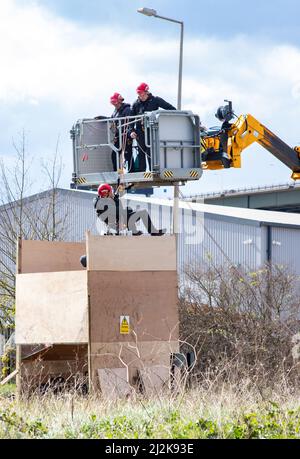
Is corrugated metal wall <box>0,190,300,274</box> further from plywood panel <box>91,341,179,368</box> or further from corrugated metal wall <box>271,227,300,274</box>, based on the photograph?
plywood panel <box>91,341,179,368</box>

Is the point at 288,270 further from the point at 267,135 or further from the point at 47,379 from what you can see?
the point at 47,379

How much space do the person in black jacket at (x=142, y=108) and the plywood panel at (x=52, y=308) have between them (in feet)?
10.4

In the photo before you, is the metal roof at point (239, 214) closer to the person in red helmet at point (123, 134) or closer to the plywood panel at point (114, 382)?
the person in red helmet at point (123, 134)

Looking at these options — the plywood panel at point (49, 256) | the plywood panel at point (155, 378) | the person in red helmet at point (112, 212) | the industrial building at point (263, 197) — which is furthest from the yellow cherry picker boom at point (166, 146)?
the industrial building at point (263, 197)

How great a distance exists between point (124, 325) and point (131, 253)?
1022 millimetres

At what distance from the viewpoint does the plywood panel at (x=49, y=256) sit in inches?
561

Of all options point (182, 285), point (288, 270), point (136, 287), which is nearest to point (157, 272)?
point (136, 287)

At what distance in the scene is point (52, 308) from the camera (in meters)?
13.0

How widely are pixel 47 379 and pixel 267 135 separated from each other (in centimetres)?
773

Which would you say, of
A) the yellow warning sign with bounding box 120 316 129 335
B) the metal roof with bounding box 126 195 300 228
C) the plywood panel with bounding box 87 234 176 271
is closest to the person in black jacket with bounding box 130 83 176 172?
the plywood panel with bounding box 87 234 176 271

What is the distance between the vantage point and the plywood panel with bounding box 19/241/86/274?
46.7 ft

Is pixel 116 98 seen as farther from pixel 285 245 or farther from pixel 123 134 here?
pixel 285 245

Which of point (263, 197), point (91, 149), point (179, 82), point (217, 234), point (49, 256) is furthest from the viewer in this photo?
point (263, 197)

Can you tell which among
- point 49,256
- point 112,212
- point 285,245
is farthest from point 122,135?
point 285,245
